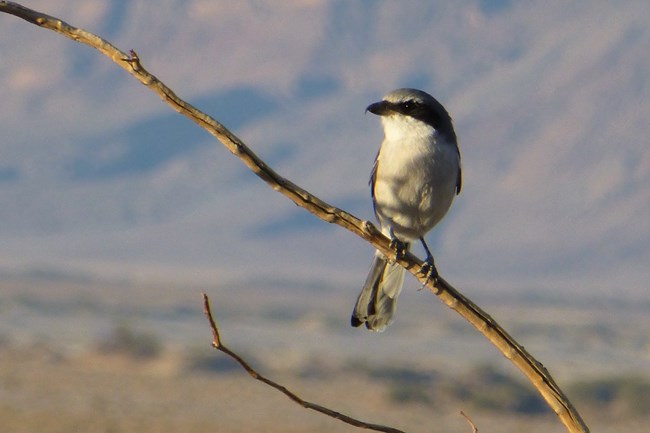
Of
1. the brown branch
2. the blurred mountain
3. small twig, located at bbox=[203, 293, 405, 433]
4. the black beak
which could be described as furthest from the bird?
the blurred mountain

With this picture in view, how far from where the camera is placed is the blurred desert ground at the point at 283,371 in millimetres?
37594

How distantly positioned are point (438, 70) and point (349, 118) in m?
13.1

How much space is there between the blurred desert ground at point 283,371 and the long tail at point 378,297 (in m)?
8.80

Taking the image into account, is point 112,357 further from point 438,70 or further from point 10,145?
point 10,145

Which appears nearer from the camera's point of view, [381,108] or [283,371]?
[381,108]

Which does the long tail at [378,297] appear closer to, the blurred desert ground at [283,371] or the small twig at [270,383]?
the small twig at [270,383]

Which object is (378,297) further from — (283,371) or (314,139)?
(314,139)

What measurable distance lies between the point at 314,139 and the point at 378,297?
14995 centimetres

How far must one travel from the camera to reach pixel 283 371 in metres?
50.0

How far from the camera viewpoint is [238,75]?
176 meters

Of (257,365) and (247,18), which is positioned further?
(247,18)

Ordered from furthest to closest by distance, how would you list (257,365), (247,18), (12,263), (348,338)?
1. (247,18)
2. (12,263)
3. (348,338)
4. (257,365)

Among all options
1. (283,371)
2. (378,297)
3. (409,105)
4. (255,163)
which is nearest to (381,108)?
(409,105)

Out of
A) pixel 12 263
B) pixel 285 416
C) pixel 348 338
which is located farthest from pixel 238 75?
pixel 285 416
